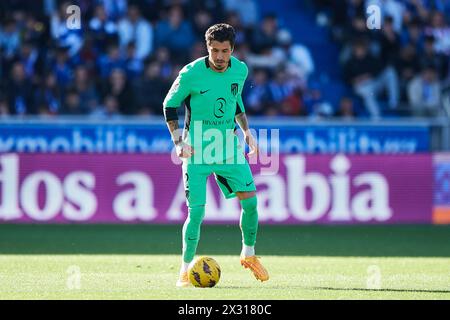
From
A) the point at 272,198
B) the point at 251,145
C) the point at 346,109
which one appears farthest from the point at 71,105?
the point at 251,145

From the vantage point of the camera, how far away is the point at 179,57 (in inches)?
774

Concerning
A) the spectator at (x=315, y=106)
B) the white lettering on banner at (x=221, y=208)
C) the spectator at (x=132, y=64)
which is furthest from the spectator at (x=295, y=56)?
the white lettering on banner at (x=221, y=208)

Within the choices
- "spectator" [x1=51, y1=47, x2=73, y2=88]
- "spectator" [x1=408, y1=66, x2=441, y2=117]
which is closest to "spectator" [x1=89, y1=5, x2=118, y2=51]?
"spectator" [x1=51, y1=47, x2=73, y2=88]

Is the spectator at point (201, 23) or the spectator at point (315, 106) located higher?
the spectator at point (201, 23)

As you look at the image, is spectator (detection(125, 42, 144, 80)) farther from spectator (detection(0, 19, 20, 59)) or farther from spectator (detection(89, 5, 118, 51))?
spectator (detection(0, 19, 20, 59))

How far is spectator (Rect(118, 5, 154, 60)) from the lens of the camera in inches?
779

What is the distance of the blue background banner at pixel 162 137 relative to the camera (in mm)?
17266

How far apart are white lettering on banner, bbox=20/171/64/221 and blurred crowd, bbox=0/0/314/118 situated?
236 cm

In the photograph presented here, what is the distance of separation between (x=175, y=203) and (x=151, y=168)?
2.00 ft

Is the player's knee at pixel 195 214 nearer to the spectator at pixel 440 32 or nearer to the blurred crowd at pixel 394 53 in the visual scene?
the blurred crowd at pixel 394 53

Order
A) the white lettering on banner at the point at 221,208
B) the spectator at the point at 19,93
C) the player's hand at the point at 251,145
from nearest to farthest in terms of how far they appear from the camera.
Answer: the player's hand at the point at 251,145
the white lettering on banner at the point at 221,208
the spectator at the point at 19,93

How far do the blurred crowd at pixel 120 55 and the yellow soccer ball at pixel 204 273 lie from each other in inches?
352

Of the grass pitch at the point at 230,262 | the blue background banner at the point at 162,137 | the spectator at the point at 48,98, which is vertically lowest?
the grass pitch at the point at 230,262
